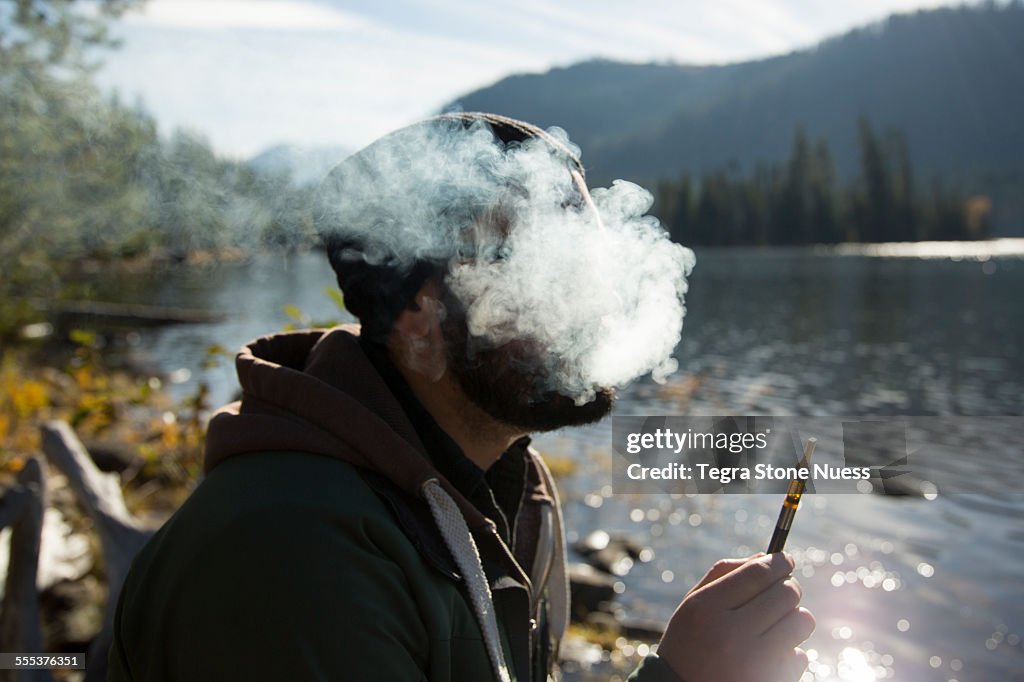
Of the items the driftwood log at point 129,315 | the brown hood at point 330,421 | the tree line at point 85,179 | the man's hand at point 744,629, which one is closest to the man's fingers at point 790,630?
the man's hand at point 744,629

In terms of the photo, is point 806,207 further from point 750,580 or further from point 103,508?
point 750,580

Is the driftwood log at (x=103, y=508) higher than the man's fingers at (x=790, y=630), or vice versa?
the man's fingers at (x=790, y=630)

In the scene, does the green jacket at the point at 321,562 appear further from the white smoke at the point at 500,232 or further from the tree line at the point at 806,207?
the tree line at the point at 806,207

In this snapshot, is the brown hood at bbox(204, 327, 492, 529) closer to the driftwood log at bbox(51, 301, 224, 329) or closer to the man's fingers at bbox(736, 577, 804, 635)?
the man's fingers at bbox(736, 577, 804, 635)

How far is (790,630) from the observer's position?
175 centimetres

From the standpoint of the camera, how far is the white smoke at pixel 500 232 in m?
2.07

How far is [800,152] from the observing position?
102 metres

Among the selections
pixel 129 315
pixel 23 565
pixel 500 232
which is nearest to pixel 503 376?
pixel 500 232

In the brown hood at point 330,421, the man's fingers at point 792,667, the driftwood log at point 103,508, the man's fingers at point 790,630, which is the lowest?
the driftwood log at point 103,508

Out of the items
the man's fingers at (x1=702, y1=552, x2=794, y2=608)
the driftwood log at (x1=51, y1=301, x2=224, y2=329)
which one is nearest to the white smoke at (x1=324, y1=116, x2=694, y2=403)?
the man's fingers at (x1=702, y1=552, x2=794, y2=608)

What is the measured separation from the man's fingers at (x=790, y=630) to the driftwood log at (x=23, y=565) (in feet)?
10.6

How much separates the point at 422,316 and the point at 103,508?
3.06 metres

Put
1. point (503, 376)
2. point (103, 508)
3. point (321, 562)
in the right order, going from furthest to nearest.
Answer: point (103, 508) < point (503, 376) < point (321, 562)

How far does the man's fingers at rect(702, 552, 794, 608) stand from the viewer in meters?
1.76
